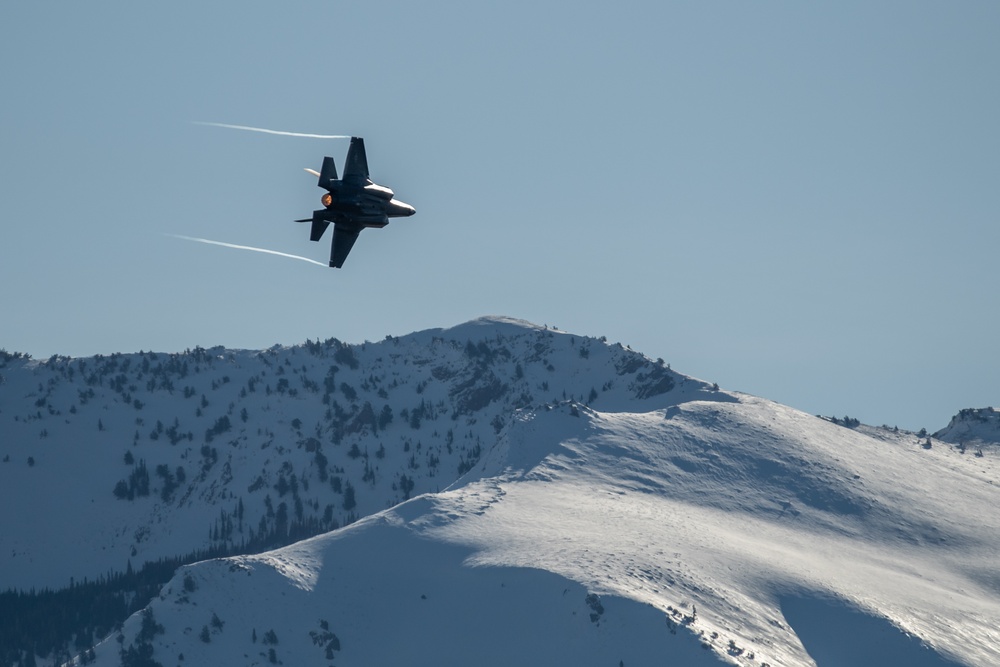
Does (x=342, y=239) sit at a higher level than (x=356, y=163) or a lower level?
lower

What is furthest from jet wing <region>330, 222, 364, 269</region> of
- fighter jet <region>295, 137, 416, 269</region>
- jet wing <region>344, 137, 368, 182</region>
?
jet wing <region>344, 137, 368, 182</region>

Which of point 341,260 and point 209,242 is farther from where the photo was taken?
point 341,260

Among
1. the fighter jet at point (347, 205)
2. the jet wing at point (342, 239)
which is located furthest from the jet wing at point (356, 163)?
the jet wing at point (342, 239)

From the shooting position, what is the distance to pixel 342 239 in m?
96.8

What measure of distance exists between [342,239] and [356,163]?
466 cm

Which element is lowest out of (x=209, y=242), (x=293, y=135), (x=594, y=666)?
(x=594, y=666)

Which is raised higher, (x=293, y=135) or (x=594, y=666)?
(x=293, y=135)

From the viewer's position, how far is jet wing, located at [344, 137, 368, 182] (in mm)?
97250

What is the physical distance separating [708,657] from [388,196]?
112089 mm

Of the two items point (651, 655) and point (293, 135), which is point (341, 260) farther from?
point (651, 655)

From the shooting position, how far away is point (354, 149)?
98250 millimetres

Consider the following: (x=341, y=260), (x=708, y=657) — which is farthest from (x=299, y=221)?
(x=708, y=657)

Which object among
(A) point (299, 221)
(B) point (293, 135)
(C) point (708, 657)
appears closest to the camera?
(B) point (293, 135)

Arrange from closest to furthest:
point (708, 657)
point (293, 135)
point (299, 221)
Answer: point (293, 135), point (299, 221), point (708, 657)
